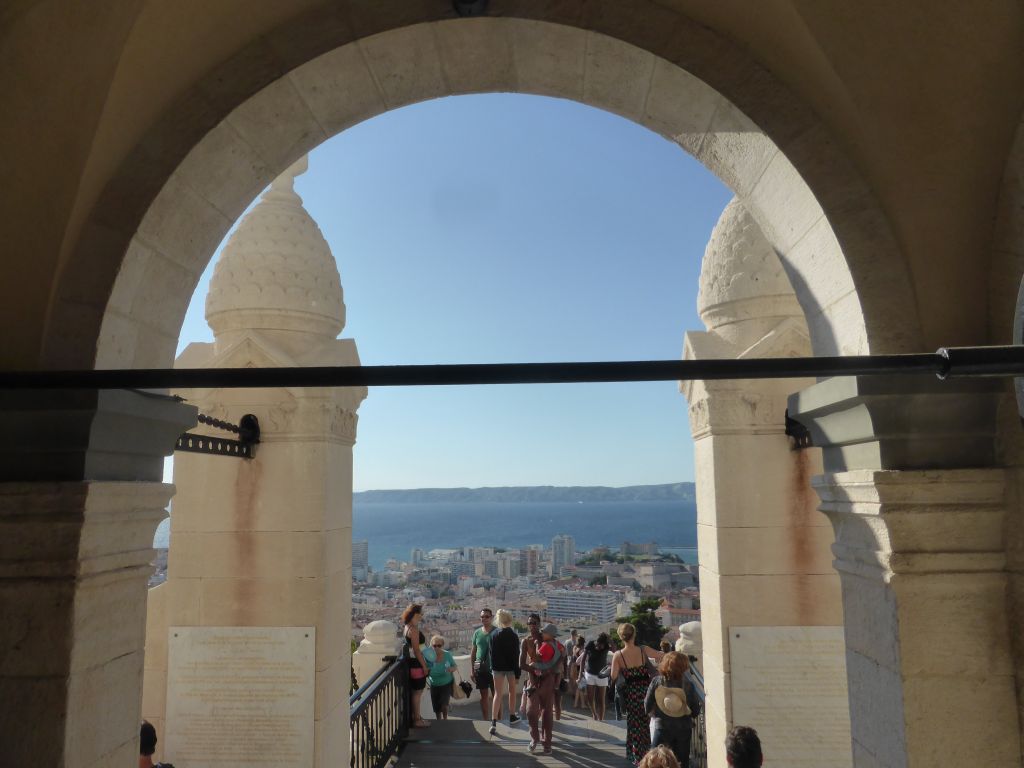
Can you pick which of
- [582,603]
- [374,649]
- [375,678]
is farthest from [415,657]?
[582,603]

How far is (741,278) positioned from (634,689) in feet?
11.1

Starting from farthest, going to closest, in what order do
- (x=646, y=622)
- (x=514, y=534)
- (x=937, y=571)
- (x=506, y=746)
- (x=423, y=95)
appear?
(x=514, y=534) → (x=646, y=622) → (x=506, y=746) → (x=423, y=95) → (x=937, y=571)

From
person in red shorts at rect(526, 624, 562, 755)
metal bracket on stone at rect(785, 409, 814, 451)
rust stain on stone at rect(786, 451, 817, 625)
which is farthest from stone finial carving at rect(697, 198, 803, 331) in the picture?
person in red shorts at rect(526, 624, 562, 755)

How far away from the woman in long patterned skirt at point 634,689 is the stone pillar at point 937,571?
138 inches

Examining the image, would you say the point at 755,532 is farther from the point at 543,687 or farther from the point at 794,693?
the point at 543,687

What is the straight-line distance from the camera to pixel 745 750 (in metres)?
3.26

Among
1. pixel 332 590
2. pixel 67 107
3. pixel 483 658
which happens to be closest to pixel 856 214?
pixel 67 107

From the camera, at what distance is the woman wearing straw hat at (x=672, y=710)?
15.0 ft

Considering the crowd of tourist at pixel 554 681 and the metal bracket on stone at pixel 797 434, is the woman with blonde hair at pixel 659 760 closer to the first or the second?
the crowd of tourist at pixel 554 681

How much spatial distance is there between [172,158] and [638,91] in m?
1.81

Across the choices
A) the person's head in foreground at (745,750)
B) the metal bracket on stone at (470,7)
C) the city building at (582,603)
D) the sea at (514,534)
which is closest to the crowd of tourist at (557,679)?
the person's head in foreground at (745,750)

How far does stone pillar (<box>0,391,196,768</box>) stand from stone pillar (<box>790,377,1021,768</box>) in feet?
8.34

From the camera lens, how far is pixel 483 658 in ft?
24.3

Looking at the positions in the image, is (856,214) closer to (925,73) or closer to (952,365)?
(925,73)
